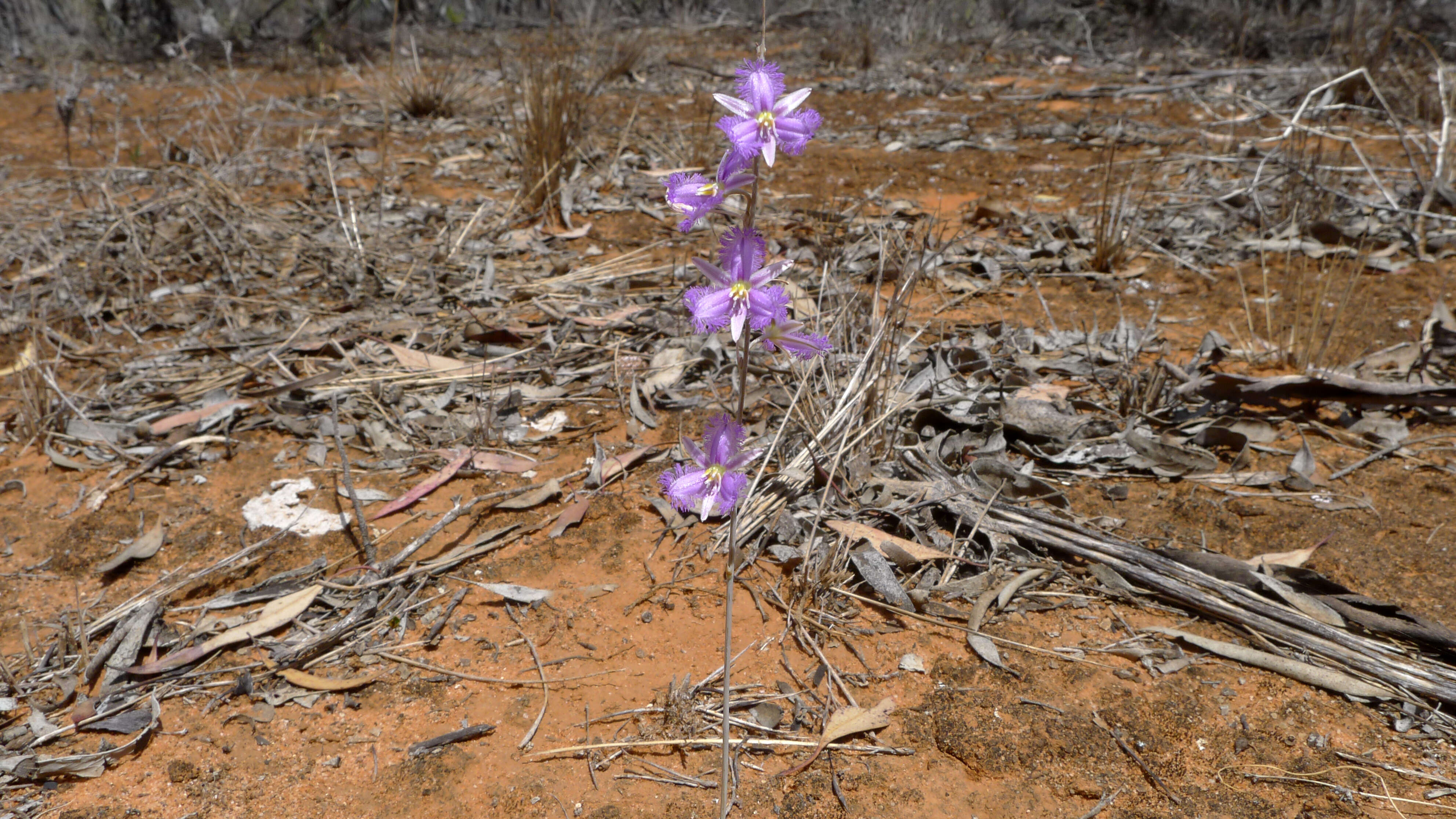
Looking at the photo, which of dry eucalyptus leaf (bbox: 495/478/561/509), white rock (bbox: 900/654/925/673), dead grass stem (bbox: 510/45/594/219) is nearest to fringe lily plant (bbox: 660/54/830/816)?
white rock (bbox: 900/654/925/673)

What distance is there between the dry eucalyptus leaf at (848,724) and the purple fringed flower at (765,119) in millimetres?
1104

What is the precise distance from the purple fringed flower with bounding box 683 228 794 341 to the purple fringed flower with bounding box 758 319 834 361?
5cm

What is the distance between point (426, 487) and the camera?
242 centimetres

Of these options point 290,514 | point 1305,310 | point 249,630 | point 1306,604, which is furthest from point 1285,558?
point 290,514

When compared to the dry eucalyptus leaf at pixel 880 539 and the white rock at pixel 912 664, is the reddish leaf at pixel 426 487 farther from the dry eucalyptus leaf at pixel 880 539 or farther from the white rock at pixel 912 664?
the white rock at pixel 912 664

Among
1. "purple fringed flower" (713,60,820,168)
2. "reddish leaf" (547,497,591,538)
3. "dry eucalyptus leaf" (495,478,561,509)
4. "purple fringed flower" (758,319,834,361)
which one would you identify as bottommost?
"reddish leaf" (547,497,591,538)

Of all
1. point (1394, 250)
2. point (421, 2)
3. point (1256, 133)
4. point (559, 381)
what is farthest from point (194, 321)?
point (421, 2)

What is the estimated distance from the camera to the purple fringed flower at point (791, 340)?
4.19 feet

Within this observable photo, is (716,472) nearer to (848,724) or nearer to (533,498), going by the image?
(848,724)

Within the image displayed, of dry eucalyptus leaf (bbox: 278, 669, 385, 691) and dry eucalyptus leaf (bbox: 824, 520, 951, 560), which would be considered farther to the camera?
dry eucalyptus leaf (bbox: 824, 520, 951, 560)

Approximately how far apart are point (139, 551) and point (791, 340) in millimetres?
1935

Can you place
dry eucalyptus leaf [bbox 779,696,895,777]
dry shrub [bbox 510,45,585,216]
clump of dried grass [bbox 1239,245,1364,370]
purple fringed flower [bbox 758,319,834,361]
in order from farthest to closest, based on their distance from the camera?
dry shrub [bbox 510,45,585,216] → clump of dried grass [bbox 1239,245,1364,370] → dry eucalyptus leaf [bbox 779,696,895,777] → purple fringed flower [bbox 758,319,834,361]

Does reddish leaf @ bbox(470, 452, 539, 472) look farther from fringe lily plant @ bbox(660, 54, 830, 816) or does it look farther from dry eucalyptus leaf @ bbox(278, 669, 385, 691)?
fringe lily plant @ bbox(660, 54, 830, 816)

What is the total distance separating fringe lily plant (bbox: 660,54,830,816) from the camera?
3.81 feet
